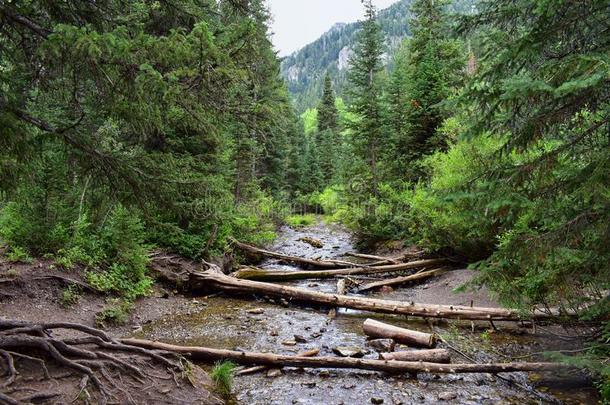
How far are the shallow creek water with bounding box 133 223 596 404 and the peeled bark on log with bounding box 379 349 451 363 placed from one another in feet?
1.38

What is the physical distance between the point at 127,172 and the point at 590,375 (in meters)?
7.84

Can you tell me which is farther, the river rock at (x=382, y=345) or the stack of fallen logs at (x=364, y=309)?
the river rock at (x=382, y=345)

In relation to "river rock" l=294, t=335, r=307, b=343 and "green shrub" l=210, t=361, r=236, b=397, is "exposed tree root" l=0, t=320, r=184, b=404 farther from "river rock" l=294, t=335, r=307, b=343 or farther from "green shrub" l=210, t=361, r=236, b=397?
"river rock" l=294, t=335, r=307, b=343

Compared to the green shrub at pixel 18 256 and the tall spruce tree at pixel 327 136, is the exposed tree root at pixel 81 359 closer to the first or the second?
the green shrub at pixel 18 256

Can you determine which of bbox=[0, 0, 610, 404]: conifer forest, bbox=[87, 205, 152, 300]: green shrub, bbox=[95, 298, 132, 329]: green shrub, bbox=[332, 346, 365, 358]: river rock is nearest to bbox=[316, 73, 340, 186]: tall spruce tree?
bbox=[0, 0, 610, 404]: conifer forest

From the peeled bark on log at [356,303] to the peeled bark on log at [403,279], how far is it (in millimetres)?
2706

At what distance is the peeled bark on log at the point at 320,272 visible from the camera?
590 inches

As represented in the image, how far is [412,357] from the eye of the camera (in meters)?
7.86

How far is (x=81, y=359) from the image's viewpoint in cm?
552

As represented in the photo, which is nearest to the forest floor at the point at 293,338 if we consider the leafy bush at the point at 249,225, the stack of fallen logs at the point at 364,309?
the stack of fallen logs at the point at 364,309

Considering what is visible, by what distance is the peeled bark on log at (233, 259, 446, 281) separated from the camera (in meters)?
15.0

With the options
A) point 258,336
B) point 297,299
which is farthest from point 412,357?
point 297,299

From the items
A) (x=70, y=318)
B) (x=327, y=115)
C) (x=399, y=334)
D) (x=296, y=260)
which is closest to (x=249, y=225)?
(x=296, y=260)

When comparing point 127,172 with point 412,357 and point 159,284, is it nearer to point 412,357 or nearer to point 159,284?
point 412,357
